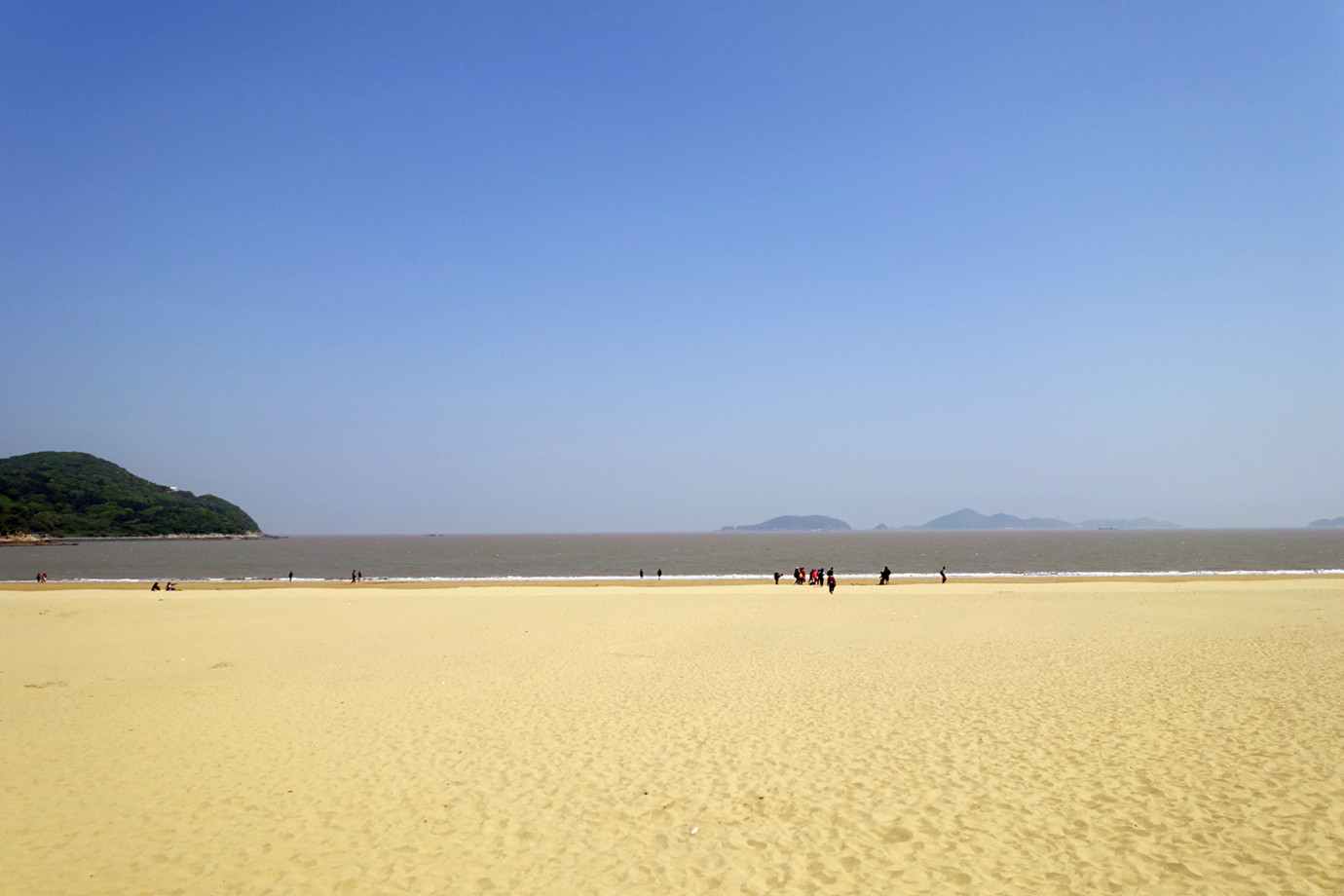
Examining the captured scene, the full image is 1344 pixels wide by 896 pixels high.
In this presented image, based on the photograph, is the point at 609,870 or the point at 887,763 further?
the point at 887,763

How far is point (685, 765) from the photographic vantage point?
9531mm

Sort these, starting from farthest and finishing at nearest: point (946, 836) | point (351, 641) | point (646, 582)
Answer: point (646, 582), point (351, 641), point (946, 836)

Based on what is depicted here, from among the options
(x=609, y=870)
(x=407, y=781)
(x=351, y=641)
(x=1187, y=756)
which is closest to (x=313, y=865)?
(x=407, y=781)

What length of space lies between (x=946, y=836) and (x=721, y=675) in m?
8.37

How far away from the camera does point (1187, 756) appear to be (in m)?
9.23

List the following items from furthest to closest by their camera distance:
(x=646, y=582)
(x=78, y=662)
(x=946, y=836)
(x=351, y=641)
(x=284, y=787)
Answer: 1. (x=646, y=582)
2. (x=351, y=641)
3. (x=78, y=662)
4. (x=284, y=787)
5. (x=946, y=836)

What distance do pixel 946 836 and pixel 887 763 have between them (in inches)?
85.4

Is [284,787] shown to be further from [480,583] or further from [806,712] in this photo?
[480,583]

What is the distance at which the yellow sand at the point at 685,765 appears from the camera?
6.73 metres

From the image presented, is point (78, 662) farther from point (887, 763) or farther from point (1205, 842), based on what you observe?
point (1205, 842)

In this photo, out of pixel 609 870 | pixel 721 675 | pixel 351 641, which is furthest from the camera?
pixel 351 641

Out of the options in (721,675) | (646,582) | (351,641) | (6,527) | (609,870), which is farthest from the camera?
(6,527)

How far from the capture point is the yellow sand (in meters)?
6.73

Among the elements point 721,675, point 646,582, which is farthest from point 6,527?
point 721,675
